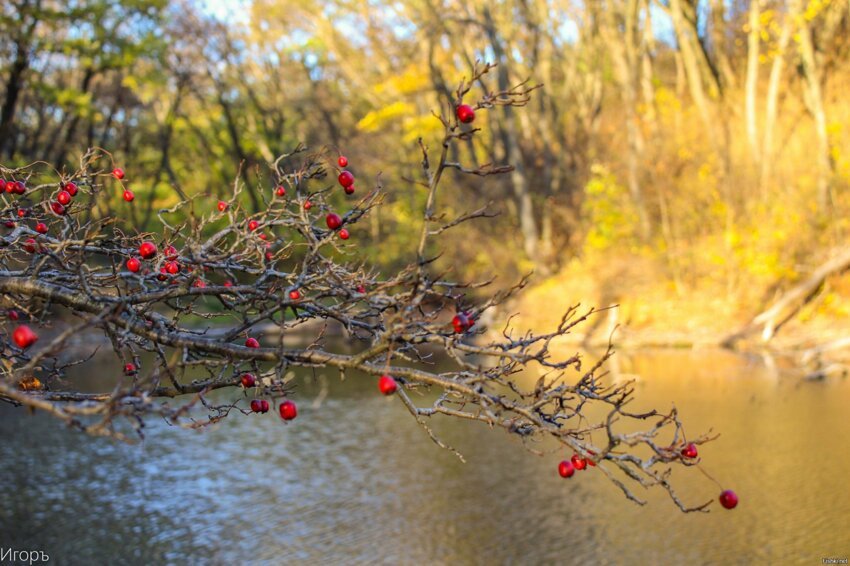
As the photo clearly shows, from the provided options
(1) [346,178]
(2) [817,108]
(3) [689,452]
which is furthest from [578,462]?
(2) [817,108]

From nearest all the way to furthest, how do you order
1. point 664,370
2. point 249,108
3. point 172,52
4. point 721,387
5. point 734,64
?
point 721,387 → point 664,370 → point 734,64 → point 172,52 → point 249,108

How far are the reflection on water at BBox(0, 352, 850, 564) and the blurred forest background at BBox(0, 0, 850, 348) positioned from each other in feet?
17.9

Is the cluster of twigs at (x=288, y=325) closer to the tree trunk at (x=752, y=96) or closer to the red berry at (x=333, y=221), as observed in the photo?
the red berry at (x=333, y=221)

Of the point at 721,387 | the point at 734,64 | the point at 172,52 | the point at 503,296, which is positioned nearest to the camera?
the point at 503,296

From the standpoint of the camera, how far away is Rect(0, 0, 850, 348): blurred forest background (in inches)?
810

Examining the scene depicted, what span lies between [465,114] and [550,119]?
25708 mm

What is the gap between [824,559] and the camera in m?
8.05

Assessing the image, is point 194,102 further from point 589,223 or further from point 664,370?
point 664,370

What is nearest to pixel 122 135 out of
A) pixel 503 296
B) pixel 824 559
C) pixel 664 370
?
pixel 664 370

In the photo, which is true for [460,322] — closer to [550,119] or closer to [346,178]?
[346,178]

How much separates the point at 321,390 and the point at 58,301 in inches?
564

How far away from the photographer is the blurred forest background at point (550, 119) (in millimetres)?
20562

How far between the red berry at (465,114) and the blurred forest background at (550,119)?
12.5 meters

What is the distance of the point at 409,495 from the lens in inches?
427
